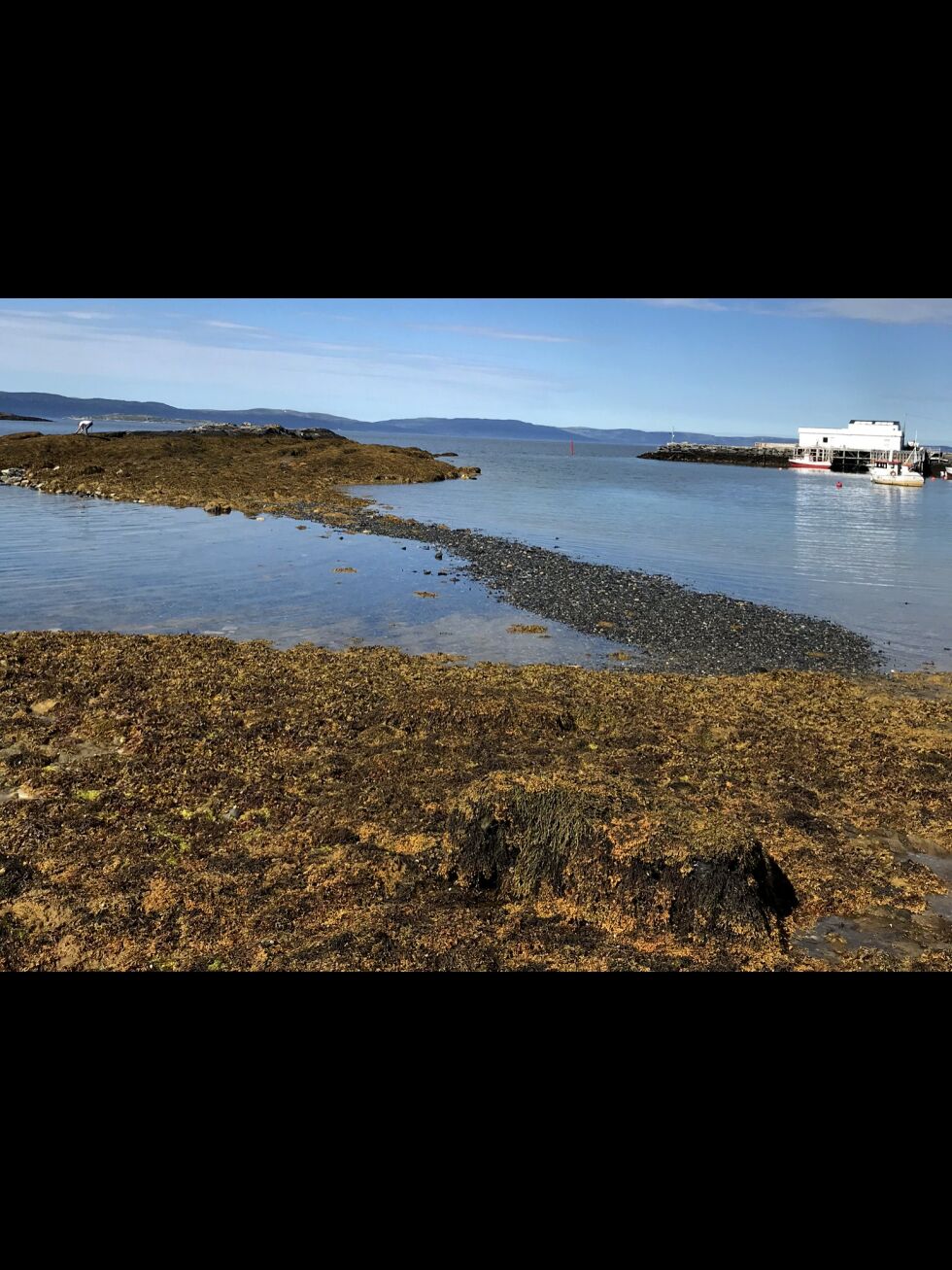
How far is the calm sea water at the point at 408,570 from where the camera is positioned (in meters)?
15.3

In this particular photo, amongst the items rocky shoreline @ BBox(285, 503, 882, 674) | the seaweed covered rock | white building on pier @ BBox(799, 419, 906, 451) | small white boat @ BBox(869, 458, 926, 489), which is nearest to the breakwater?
white building on pier @ BBox(799, 419, 906, 451)

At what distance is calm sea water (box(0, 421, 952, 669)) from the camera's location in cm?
1527

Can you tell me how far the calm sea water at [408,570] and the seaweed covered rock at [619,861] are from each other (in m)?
7.27

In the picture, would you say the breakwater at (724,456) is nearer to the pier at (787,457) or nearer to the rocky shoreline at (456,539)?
the pier at (787,457)

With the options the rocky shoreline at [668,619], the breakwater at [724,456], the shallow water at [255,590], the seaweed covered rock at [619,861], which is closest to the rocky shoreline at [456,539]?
the rocky shoreline at [668,619]

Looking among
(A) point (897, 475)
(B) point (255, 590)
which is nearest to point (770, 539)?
(B) point (255, 590)

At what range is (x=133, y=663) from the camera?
1168 centimetres

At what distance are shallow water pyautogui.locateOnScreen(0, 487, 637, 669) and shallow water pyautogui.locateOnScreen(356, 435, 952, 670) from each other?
6798 millimetres

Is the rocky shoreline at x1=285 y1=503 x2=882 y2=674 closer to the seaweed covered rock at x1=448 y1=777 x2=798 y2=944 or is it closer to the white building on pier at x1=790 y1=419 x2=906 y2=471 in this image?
the seaweed covered rock at x1=448 y1=777 x2=798 y2=944
